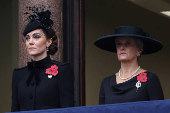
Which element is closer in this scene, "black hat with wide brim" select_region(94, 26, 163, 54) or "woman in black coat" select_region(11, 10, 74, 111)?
"woman in black coat" select_region(11, 10, 74, 111)

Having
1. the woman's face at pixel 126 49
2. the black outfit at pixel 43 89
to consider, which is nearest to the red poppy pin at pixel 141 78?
the woman's face at pixel 126 49

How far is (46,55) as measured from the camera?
4051 mm

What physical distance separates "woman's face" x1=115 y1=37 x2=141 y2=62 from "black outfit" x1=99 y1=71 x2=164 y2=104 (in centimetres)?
24

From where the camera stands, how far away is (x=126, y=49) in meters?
3.99

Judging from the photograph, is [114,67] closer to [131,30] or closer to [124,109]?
[131,30]

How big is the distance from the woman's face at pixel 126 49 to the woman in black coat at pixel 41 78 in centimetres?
57

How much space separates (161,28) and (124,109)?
4275 millimetres

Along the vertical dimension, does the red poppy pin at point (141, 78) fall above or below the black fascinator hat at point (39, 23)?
below

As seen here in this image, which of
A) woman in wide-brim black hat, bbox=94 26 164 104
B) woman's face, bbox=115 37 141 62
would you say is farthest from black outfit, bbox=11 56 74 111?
woman's face, bbox=115 37 141 62

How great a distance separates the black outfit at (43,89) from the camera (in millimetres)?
3818

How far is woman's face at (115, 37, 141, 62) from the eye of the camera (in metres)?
3.98

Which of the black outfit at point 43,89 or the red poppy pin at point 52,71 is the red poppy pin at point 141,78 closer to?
the black outfit at point 43,89

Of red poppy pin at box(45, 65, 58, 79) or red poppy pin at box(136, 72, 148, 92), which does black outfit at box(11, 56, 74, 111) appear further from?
red poppy pin at box(136, 72, 148, 92)

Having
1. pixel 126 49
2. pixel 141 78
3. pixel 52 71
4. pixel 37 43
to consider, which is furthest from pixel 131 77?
pixel 37 43
